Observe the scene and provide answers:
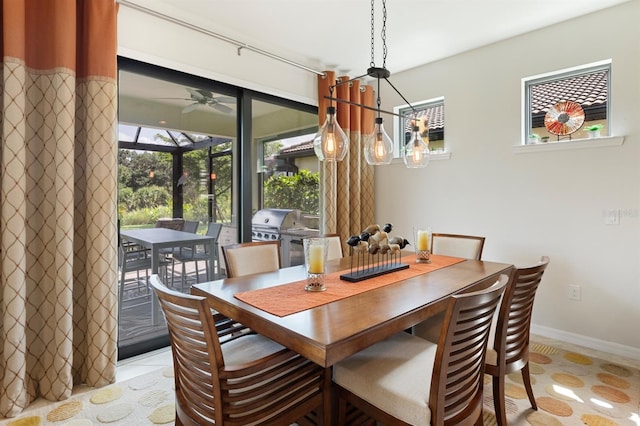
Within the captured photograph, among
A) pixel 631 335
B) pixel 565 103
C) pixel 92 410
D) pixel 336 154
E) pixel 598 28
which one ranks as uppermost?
pixel 598 28

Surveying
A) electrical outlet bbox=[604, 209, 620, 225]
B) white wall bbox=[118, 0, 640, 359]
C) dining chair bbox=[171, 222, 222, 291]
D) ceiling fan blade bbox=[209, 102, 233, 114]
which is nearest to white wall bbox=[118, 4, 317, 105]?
white wall bbox=[118, 0, 640, 359]

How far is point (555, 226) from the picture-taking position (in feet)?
9.60

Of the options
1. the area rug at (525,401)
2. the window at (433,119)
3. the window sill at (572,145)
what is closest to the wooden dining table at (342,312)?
the area rug at (525,401)

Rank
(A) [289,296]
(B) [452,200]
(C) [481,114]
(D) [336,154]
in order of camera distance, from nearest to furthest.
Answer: (A) [289,296] < (D) [336,154] < (C) [481,114] < (B) [452,200]

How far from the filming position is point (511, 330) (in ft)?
5.77

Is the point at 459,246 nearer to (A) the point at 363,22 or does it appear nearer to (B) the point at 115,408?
(A) the point at 363,22

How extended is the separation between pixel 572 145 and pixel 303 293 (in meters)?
2.59

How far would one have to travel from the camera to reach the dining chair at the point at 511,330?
1612mm

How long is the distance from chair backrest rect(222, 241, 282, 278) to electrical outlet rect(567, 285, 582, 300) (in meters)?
2.43

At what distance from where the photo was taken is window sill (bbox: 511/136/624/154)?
103 inches

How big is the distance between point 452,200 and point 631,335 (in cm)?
173

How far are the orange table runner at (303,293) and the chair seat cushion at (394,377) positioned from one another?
29 centimetres

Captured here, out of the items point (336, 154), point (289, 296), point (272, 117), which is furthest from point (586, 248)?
point (272, 117)

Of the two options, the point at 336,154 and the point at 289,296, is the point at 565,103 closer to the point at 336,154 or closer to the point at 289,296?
the point at 336,154
